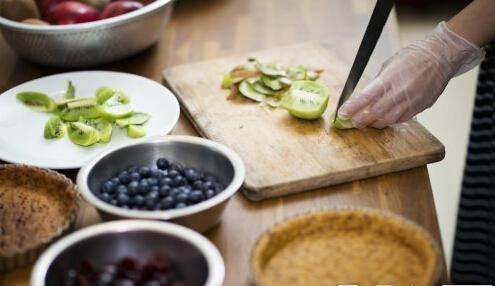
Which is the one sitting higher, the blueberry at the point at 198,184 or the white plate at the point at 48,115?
the blueberry at the point at 198,184

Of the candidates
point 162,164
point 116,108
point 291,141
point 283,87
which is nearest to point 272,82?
point 283,87

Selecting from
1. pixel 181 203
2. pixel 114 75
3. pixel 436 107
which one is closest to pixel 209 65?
pixel 114 75

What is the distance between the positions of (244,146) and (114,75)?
1.28 feet

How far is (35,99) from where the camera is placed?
5.51 ft

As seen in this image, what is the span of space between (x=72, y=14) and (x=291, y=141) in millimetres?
615

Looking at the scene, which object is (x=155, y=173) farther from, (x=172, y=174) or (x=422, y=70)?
(x=422, y=70)

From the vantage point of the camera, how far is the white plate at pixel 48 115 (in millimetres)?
1478

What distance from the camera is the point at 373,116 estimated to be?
1567 mm

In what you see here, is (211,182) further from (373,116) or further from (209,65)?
(209,65)

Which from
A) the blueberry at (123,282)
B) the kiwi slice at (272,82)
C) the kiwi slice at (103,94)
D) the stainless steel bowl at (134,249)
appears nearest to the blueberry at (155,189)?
the stainless steel bowl at (134,249)

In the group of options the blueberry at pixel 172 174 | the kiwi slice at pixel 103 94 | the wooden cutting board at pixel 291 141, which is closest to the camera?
the blueberry at pixel 172 174

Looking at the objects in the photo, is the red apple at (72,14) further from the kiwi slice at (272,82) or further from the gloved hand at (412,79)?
the gloved hand at (412,79)

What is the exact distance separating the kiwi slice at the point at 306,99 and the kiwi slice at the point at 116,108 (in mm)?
319

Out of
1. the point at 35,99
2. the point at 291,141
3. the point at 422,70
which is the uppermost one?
the point at 422,70
